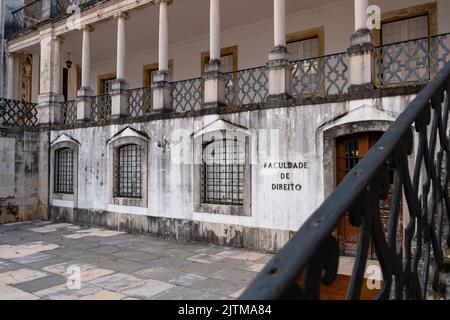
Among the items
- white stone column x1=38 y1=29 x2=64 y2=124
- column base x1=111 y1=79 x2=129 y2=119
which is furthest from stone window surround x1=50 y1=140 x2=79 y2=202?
column base x1=111 y1=79 x2=129 y2=119

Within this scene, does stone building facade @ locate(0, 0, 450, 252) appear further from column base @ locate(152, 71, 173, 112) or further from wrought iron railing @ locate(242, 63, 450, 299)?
wrought iron railing @ locate(242, 63, 450, 299)

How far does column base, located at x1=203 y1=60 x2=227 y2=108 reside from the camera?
9.76 meters

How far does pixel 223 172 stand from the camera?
956 centimetres

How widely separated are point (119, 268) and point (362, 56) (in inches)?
262

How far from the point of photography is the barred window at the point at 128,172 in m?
11.5

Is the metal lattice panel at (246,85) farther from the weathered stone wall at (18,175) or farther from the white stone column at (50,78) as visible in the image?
the weathered stone wall at (18,175)

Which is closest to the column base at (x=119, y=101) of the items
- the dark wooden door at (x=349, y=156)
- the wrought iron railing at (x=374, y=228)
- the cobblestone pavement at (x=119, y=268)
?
the cobblestone pavement at (x=119, y=268)

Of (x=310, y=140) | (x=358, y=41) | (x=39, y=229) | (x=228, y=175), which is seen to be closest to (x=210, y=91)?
(x=228, y=175)

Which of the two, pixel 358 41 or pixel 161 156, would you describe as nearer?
pixel 358 41

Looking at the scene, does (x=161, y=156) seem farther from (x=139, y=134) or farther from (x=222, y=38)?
(x=222, y=38)

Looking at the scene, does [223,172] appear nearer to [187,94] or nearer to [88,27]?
[187,94]

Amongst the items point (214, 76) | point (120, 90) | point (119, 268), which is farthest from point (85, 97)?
point (119, 268)

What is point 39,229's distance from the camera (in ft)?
39.5

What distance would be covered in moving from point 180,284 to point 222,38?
10.2m
